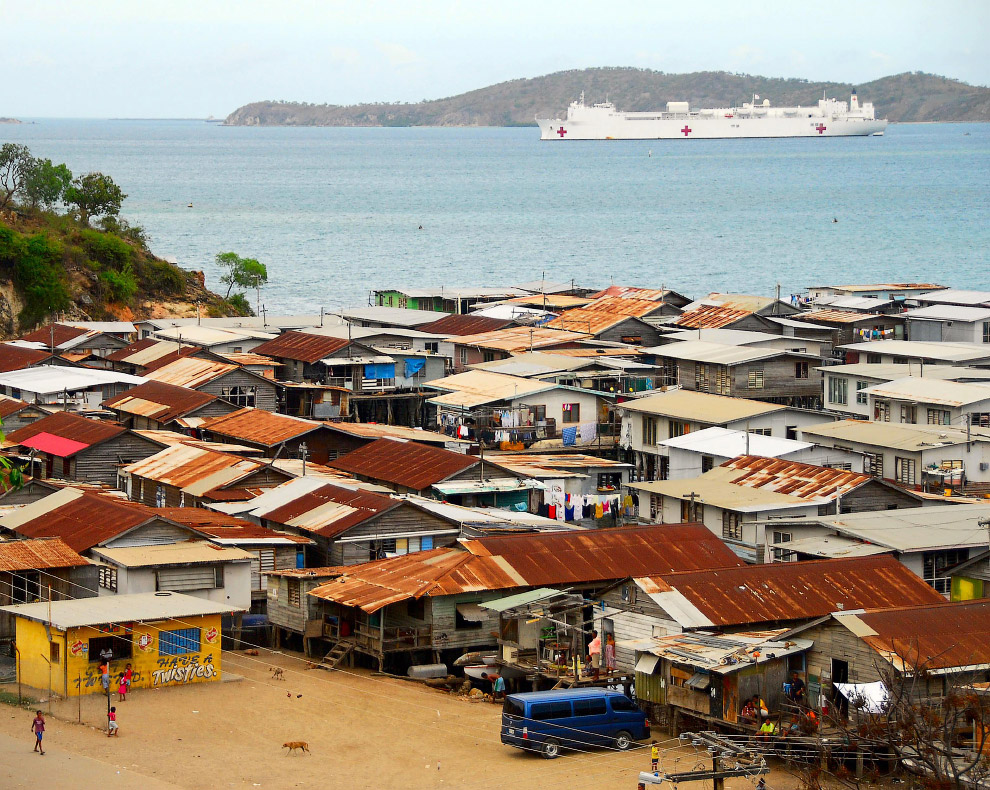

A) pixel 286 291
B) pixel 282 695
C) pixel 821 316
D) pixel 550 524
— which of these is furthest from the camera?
pixel 286 291

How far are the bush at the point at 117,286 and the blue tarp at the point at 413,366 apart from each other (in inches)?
826

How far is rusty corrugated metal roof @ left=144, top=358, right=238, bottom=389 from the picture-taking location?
4128 cm

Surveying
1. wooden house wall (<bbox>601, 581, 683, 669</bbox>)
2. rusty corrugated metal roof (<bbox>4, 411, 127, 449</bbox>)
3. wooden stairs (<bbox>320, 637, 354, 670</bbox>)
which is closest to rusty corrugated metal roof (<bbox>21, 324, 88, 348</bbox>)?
rusty corrugated metal roof (<bbox>4, 411, 127, 449</bbox>)

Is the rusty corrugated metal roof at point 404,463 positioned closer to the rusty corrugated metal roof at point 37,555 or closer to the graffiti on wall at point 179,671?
the rusty corrugated metal roof at point 37,555

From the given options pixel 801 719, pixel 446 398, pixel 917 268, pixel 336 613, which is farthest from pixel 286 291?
pixel 801 719

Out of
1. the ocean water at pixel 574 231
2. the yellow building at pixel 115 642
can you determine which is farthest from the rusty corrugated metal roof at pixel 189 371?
the ocean water at pixel 574 231

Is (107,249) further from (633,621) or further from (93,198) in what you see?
(633,621)

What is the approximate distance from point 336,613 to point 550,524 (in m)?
5.35

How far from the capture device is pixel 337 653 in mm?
23062

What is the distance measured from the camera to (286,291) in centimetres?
9125

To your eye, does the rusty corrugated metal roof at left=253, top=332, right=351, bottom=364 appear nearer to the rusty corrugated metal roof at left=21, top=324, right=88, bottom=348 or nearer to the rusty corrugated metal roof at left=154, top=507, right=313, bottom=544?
the rusty corrugated metal roof at left=21, top=324, right=88, bottom=348

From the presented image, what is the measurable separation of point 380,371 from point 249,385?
4.43 metres

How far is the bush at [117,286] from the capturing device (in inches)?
2421

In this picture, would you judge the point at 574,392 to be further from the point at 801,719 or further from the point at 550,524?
the point at 801,719
